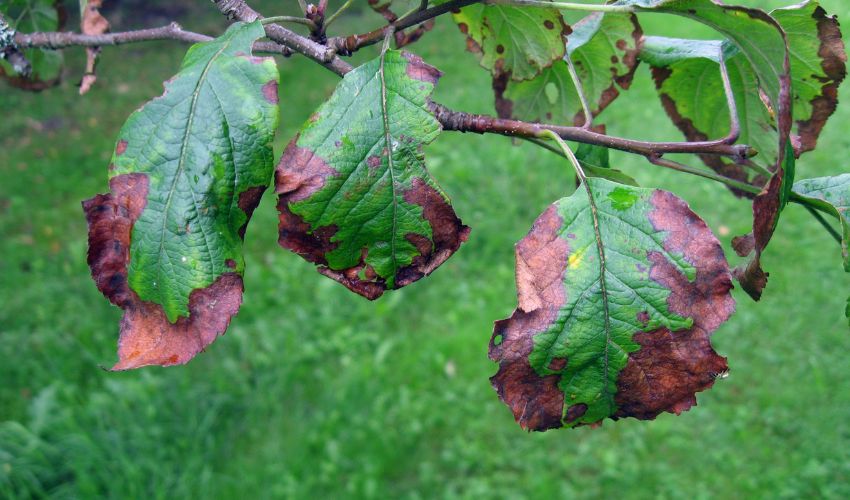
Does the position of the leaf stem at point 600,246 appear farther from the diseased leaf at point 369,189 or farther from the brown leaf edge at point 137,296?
the brown leaf edge at point 137,296

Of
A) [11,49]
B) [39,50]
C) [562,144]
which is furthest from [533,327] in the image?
[39,50]

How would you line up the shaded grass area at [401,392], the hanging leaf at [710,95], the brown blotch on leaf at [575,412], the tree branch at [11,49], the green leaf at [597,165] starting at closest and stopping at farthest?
the brown blotch on leaf at [575,412], the green leaf at [597,165], the hanging leaf at [710,95], the tree branch at [11,49], the shaded grass area at [401,392]

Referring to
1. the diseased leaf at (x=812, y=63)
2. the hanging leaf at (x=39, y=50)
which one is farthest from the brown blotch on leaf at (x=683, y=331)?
the hanging leaf at (x=39, y=50)

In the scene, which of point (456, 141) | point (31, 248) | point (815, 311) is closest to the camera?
point (815, 311)

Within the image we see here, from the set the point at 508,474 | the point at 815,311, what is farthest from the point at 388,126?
the point at 815,311

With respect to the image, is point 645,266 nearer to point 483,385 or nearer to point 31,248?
point 483,385

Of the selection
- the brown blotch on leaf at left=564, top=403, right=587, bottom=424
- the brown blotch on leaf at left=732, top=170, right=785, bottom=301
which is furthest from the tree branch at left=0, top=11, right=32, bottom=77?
the brown blotch on leaf at left=732, top=170, right=785, bottom=301

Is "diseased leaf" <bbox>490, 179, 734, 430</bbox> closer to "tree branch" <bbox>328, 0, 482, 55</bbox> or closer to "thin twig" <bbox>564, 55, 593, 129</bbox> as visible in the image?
"thin twig" <bbox>564, 55, 593, 129</bbox>
